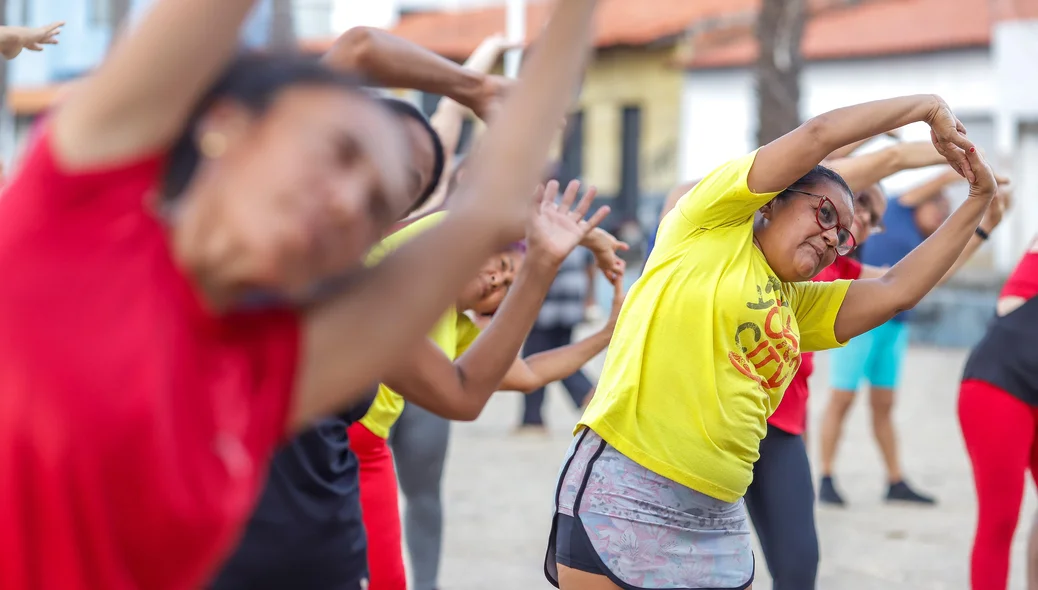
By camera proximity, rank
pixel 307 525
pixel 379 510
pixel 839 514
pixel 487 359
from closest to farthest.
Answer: pixel 487 359 → pixel 307 525 → pixel 379 510 → pixel 839 514

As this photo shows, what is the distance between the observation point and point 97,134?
1248mm

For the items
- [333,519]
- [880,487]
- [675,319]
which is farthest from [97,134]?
[880,487]

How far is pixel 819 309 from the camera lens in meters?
3.24

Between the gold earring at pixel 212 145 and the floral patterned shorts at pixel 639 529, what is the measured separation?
1.85m

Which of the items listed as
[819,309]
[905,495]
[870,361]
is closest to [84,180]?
[819,309]

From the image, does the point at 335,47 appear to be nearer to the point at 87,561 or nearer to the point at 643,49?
the point at 87,561

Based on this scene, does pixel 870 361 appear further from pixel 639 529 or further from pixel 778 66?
pixel 778 66

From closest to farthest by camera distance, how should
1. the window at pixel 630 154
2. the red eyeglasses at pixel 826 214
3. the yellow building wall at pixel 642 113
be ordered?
the red eyeglasses at pixel 826 214
the yellow building wall at pixel 642 113
the window at pixel 630 154

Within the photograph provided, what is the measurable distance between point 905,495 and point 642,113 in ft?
70.3

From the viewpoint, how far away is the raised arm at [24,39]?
2.89m

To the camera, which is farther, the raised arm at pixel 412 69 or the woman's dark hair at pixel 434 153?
the raised arm at pixel 412 69

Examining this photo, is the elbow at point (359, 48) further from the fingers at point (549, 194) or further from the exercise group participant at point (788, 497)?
the exercise group participant at point (788, 497)

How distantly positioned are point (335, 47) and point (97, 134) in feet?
3.45

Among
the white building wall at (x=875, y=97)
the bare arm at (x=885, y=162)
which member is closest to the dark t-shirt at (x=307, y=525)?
the bare arm at (x=885, y=162)
